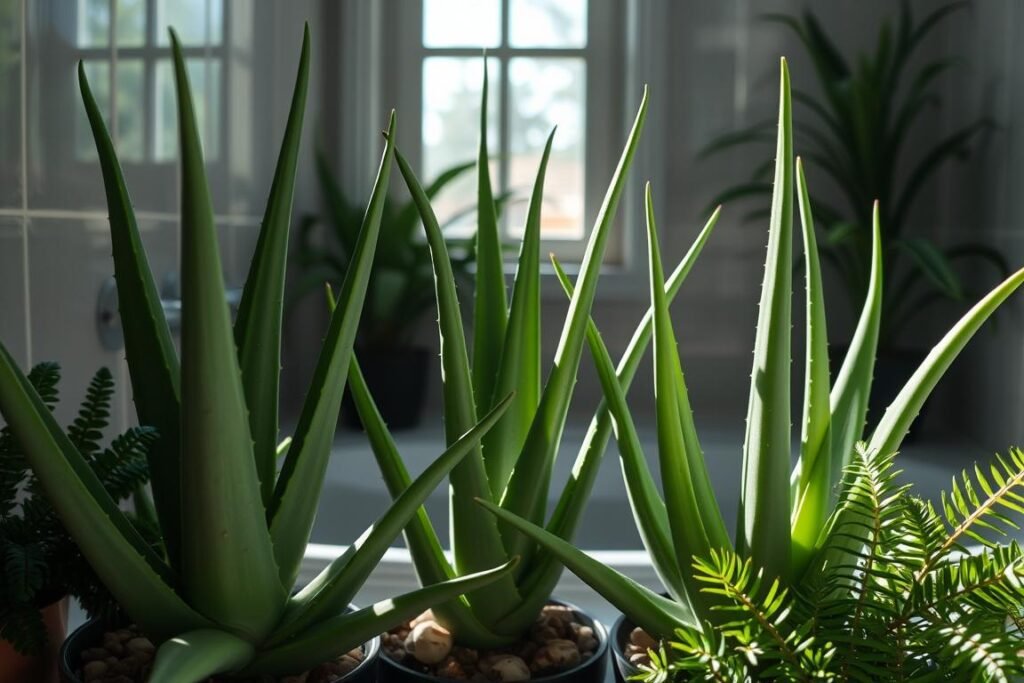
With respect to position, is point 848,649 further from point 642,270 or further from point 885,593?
point 642,270

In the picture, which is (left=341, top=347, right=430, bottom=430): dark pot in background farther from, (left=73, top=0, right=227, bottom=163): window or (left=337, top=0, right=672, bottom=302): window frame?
(left=73, top=0, right=227, bottom=163): window

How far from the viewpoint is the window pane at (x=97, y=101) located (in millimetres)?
689

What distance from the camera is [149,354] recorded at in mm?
387

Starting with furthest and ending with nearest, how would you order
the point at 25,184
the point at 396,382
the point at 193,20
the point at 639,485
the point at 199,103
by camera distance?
the point at 396,382, the point at 199,103, the point at 193,20, the point at 25,184, the point at 639,485

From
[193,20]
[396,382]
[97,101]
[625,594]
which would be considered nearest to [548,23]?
[396,382]

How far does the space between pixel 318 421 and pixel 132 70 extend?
2.02 ft

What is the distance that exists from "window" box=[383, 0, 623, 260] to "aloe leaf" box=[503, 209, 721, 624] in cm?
164

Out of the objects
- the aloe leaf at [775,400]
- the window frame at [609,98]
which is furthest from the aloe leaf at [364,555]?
the window frame at [609,98]

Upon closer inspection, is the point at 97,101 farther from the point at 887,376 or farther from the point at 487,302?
the point at 887,376

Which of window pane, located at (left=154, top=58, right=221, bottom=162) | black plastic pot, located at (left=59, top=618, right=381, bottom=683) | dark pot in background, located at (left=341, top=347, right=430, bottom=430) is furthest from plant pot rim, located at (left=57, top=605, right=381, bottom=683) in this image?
dark pot in background, located at (left=341, top=347, right=430, bottom=430)

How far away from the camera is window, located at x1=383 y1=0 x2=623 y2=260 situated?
2.11 metres

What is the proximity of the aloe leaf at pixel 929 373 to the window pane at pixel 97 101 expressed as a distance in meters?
0.50

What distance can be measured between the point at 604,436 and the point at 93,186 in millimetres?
447

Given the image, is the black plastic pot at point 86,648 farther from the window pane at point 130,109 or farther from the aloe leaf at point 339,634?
the window pane at point 130,109
